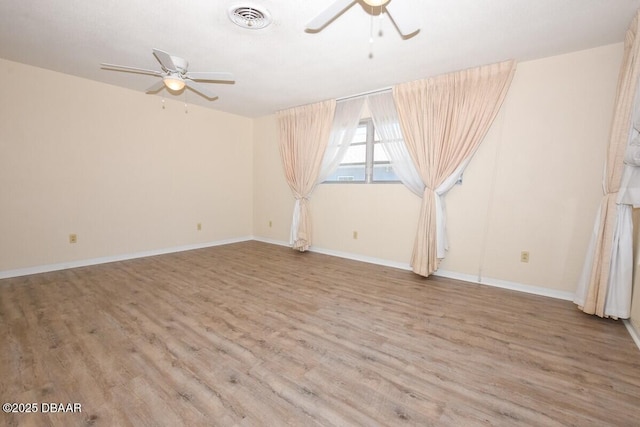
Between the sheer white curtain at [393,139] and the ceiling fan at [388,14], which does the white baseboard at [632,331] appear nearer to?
the sheer white curtain at [393,139]

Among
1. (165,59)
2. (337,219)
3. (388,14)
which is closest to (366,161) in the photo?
(337,219)

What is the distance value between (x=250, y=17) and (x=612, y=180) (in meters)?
3.33

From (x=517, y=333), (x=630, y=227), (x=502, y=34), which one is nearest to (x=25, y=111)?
(x=502, y=34)

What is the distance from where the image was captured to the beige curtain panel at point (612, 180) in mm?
2141

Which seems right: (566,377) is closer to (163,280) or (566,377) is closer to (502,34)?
(502,34)

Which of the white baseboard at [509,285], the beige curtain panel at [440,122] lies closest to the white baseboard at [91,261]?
the beige curtain panel at [440,122]

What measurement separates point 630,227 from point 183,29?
4.20m

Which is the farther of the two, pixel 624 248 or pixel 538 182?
pixel 538 182

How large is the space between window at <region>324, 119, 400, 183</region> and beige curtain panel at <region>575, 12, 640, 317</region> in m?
2.05

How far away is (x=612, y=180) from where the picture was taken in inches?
89.7

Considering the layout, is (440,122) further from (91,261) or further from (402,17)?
(91,261)

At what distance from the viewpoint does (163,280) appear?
317cm

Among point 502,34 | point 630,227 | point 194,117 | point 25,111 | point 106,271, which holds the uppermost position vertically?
point 502,34

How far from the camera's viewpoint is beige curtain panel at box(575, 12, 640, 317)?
Answer: 2141 millimetres
